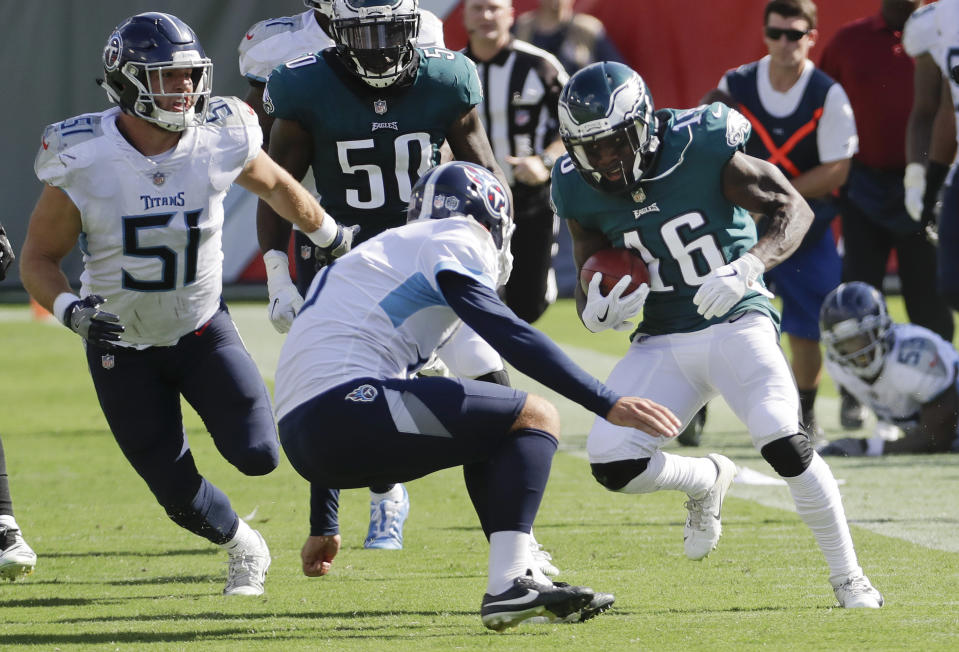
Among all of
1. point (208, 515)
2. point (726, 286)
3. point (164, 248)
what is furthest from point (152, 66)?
point (726, 286)

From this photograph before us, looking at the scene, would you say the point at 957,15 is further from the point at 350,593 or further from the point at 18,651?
the point at 18,651

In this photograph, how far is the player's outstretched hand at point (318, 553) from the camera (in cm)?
448

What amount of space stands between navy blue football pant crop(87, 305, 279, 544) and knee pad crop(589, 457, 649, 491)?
924 millimetres

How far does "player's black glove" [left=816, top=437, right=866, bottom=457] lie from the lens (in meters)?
6.99

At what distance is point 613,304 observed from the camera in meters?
4.25

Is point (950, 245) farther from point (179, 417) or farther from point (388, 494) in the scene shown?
point (179, 417)

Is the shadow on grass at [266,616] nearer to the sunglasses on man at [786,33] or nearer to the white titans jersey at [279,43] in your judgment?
the white titans jersey at [279,43]

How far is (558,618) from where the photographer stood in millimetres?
3672

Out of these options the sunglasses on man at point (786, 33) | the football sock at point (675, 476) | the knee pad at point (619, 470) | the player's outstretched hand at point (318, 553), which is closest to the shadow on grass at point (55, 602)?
the player's outstretched hand at point (318, 553)

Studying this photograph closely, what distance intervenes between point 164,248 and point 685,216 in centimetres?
150

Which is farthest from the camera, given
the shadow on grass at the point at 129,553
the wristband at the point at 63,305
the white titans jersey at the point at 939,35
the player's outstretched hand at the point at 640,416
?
the white titans jersey at the point at 939,35

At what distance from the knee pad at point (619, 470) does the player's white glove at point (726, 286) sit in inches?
18.2

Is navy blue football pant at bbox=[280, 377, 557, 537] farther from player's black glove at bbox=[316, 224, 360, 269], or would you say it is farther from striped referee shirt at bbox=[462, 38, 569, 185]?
striped referee shirt at bbox=[462, 38, 569, 185]

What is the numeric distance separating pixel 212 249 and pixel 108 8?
9346mm
